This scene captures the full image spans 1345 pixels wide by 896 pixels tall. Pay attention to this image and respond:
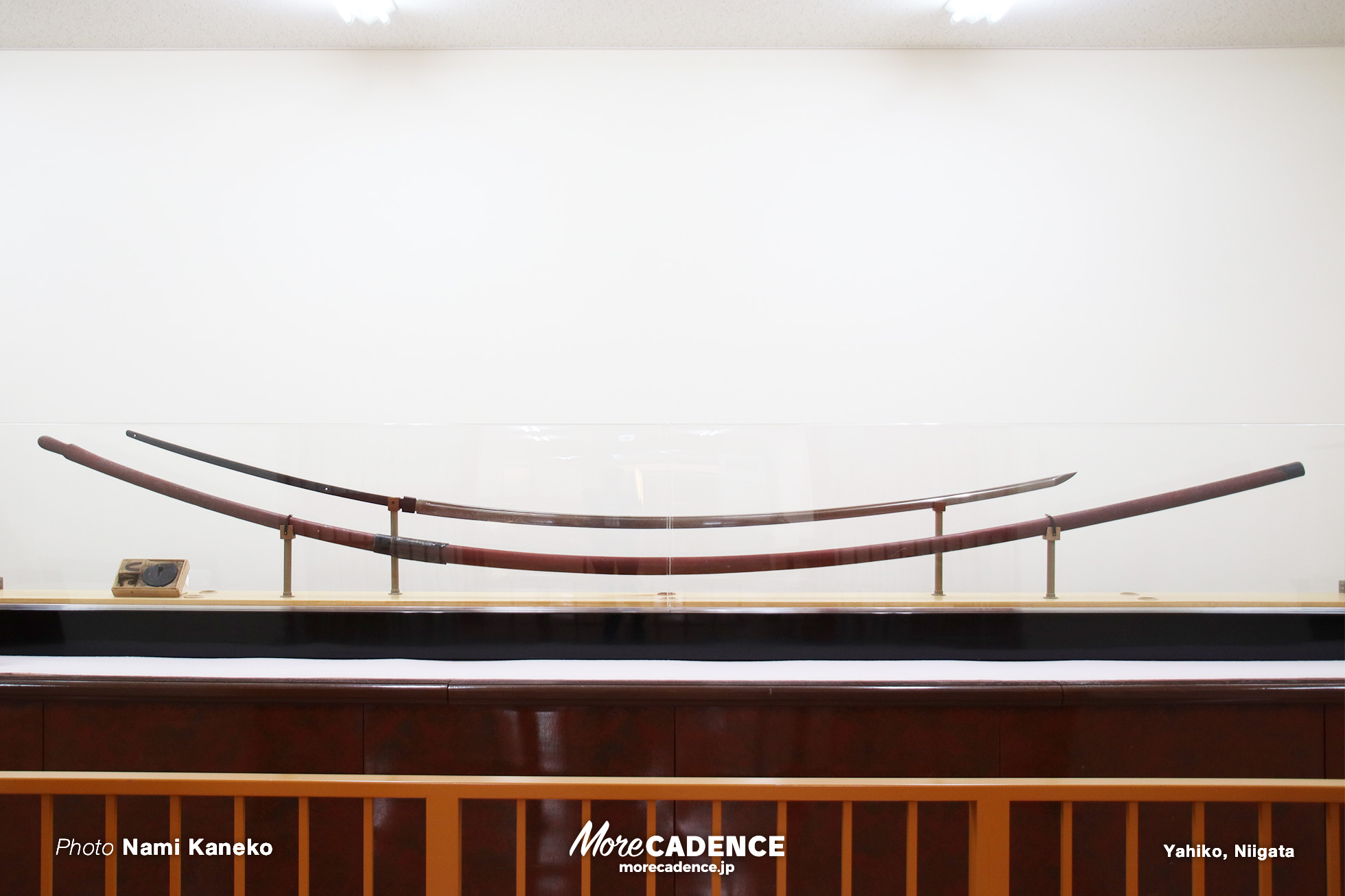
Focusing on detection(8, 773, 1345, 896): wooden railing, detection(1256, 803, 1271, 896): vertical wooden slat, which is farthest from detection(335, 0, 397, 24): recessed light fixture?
detection(1256, 803, 1271, 896): vertical wooden slat

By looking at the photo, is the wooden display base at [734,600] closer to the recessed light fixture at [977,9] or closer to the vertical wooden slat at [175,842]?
the vertical wooden slat at [175,842]

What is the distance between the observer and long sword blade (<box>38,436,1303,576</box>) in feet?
6.16

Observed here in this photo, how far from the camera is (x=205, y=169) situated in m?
3.16

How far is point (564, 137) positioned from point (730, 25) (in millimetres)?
828

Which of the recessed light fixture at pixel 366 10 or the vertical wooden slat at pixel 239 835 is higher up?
the recessed light fixture at pixel 366 10

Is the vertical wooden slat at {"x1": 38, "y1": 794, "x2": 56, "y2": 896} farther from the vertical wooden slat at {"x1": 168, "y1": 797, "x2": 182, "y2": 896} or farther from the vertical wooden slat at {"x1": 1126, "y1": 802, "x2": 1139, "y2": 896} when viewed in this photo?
the vertical wooden slat at {"x1": 1126, "y1": 802, "x2": 1139, "y2": 896}

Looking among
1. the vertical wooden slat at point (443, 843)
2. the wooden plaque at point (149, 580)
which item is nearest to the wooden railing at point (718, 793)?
the vertical wooden slat at point (443, 843)

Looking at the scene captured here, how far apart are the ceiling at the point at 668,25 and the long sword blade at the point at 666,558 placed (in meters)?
2.09

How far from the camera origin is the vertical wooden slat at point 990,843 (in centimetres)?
103

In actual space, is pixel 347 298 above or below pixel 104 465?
above

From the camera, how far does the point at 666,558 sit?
6.14 feet

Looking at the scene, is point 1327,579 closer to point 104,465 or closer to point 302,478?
point 302,478

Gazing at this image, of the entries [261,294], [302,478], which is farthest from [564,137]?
[302,478]

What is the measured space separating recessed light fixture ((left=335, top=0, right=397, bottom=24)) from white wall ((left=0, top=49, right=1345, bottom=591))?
0.74 ft
